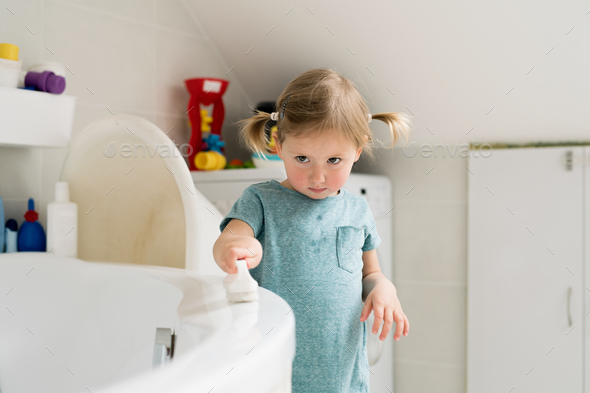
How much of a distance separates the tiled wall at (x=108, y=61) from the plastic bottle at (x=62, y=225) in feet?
0.87

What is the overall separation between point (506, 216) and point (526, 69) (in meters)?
0.54

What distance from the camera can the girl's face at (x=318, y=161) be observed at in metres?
0.80

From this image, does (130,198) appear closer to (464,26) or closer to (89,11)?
(89,11)

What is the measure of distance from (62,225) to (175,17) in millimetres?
997

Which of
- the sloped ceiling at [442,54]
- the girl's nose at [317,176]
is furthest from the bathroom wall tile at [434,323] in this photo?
the girl's nose at [317,176]

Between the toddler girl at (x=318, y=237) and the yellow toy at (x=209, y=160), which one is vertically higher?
the yellow toy at (x=209, y=160)

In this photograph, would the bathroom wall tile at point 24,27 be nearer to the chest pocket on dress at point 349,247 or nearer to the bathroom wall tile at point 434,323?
the chest pocket on dress at point 349,247

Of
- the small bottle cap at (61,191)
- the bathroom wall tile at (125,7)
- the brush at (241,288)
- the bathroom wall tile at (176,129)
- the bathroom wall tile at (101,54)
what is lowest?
the brush at (241,288)

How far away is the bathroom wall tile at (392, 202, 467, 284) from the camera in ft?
6.11

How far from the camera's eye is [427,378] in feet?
6.25

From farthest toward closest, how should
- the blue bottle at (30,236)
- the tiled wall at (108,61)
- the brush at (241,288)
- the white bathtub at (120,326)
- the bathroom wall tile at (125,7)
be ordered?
the bathroom wall tile at (125,7)
the tiled wall at (108,61)
the blue bottle at (30,236)
the brush at (241,288)
the white bathtub at (120,326)

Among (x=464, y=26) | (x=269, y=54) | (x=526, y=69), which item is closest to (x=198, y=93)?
(x=269, y=54)

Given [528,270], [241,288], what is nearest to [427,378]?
[528,270]

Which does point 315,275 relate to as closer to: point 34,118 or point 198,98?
point 34,118
